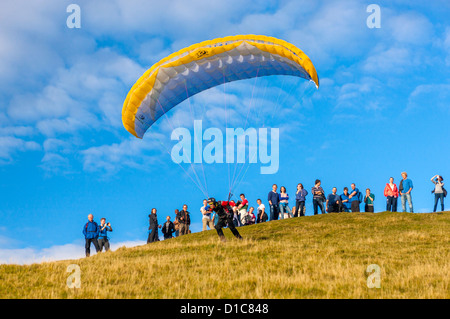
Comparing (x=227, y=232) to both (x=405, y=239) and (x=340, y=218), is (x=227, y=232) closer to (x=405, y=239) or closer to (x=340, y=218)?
(x=340, y=218)

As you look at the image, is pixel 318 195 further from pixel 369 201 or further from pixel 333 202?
pixel 369 201

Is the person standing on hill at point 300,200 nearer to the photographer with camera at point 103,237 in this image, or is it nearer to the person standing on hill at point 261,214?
the person standing on hill at point 261,214

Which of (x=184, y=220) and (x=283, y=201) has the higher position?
(x=283, y=201)

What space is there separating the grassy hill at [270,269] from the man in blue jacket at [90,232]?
2.81 metres

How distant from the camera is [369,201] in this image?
2331 centimetres

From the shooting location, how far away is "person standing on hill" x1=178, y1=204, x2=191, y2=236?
22.3 meters

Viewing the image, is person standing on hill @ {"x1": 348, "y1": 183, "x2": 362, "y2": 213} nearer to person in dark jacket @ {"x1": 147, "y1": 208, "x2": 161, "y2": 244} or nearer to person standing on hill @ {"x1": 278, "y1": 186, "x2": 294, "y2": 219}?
person standing on hill @ {"x1": 278, "y1": 186, "x2": 294, "y2": 219}

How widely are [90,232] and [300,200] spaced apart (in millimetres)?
10483

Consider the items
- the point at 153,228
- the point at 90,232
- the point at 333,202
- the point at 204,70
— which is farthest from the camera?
the point at 333,202

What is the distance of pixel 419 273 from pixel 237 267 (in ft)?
15.3


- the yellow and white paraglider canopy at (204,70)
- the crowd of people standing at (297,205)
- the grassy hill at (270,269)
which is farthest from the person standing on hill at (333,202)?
the yellow and white paraglider canopy at (204,70)

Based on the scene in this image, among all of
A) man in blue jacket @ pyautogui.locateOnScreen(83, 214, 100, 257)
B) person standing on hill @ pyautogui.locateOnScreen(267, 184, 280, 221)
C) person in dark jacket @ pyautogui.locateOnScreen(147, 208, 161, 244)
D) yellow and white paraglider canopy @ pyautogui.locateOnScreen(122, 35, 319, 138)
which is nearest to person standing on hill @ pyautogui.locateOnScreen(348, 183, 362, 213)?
person standing on hill @ pyautogui.locateOnScreen(267, 184, 280, 221)

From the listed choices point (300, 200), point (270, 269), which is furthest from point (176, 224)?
point (270, 269)

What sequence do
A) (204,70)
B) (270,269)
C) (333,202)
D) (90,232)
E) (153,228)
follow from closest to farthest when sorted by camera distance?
(270,269)
(204,70)
(90,232)
(153,228)
(333,202)
